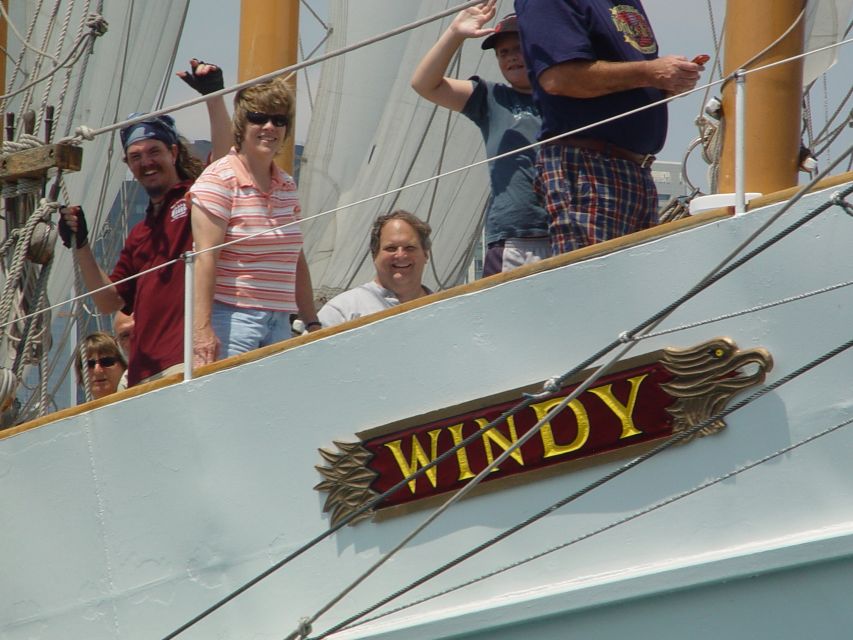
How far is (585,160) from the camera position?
12.4ft

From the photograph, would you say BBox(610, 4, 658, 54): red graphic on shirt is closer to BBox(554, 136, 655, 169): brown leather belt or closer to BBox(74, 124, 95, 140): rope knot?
BBox(554, 136, 655, 169): brown leather belt

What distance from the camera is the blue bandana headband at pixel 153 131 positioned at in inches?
180

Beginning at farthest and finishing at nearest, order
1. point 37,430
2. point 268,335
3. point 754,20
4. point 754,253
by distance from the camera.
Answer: point 37,430
point 268,335
point 754,20
point 754,253

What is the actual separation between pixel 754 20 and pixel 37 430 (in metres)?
2.54

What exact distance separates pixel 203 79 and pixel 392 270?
950 millimetres

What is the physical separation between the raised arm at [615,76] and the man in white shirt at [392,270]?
2.24ft

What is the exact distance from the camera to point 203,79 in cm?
459

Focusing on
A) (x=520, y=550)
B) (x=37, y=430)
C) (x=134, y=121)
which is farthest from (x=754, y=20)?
(x=37, y=430)

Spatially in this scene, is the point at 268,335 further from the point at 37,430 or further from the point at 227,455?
the point at 37,430

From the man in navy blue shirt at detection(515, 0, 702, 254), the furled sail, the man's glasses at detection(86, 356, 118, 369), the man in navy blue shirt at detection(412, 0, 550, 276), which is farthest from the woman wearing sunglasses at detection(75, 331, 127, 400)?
the furled sail

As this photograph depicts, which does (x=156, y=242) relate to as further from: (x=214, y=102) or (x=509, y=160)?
(x=509, y=160)

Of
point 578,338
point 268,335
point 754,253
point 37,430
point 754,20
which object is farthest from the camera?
point 37,430

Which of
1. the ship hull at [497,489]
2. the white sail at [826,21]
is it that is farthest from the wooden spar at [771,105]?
the white sail at [826,21]

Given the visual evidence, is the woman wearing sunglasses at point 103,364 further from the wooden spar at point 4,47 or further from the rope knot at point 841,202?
the rope knot at point 841,202
